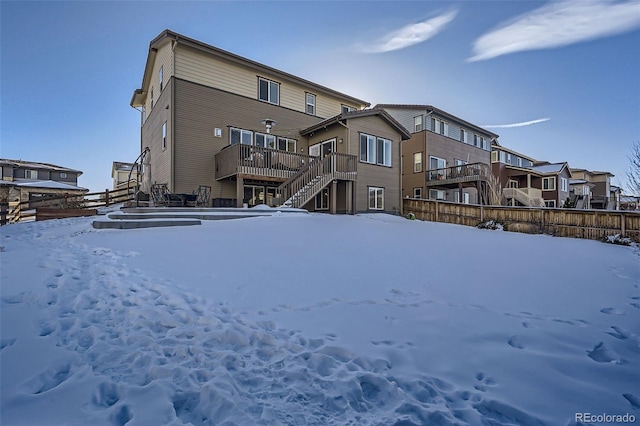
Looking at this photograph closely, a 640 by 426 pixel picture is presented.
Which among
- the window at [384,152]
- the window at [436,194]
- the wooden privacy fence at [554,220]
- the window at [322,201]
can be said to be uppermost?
the window at [384,152]

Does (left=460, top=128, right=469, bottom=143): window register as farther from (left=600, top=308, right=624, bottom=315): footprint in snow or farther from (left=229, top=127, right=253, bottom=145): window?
(left=600, top=308, right=624, bottom=315): footprint in snow

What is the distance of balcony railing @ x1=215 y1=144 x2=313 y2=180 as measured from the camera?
13.3 metres

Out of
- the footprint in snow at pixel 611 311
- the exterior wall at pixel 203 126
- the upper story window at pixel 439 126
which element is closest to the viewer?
the footprint in snow at pixel 611 311

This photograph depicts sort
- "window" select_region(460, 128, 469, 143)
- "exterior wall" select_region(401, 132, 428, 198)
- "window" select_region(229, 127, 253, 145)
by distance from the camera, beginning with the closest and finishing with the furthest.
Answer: "window" select_region(229, 127, 253, 145) < "exterior wall" select_region(401, 132, 428, 198) < "window" select_region(460, 128, 469, 143)

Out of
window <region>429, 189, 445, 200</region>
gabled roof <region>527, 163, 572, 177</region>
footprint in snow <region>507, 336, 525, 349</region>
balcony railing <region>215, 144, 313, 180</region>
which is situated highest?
gabled roof <region>527, 163, 572, 177</region>

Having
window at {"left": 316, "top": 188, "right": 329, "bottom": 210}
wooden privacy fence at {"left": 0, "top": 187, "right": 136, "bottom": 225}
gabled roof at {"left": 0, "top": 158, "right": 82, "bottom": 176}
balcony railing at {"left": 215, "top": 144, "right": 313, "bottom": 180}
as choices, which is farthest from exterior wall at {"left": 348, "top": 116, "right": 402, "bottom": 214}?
gabled roof at {"left": 0, "top": 158, "right": 82, "bottom": 176}

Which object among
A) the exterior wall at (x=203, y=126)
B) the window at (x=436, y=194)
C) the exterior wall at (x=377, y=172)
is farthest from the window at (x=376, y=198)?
the window at (x=436, y=194)

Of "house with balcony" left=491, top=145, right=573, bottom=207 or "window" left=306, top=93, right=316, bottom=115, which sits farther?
"house with balcony" left=491, top=145, right=573, bottom=207

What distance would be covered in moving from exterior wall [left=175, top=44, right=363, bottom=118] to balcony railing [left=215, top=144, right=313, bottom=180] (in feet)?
12.2

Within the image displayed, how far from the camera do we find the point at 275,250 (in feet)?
20.1

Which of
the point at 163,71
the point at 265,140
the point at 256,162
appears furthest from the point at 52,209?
the point at 265,140

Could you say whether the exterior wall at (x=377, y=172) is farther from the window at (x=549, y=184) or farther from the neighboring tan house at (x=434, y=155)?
the window at (x=549, y=184)

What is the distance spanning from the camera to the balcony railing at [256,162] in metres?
13.3

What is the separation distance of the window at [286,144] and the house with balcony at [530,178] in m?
22.1
